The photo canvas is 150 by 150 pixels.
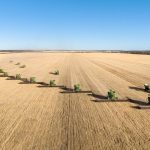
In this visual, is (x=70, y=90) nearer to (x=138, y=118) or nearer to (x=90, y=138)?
(x=138, y=118)

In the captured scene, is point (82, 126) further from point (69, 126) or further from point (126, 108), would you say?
point (126, 108)

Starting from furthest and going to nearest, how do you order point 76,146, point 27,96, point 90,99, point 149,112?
point 27,96, point 90,99, point 149,112, point 76,146

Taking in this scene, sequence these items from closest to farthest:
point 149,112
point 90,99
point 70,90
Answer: point 149,112 < point 90,99 < point 70,90

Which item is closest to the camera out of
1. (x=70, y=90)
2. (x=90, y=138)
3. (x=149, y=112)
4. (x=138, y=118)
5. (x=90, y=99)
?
(x=90, y=138)

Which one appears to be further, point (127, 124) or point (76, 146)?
point (127, 124)

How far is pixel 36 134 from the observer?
12172mm

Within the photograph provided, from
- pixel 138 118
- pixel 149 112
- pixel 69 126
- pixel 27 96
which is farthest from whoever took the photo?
→ pixel 27 96

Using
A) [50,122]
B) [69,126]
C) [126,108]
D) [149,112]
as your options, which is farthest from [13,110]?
[149,112]

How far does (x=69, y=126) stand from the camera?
523 inches

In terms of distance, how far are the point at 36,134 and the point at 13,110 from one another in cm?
519

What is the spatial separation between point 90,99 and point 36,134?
839 cm

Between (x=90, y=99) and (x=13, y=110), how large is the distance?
5615 millimetres

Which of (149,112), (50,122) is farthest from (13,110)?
(149,112)

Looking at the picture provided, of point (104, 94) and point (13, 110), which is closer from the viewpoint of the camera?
point (13, 110)
